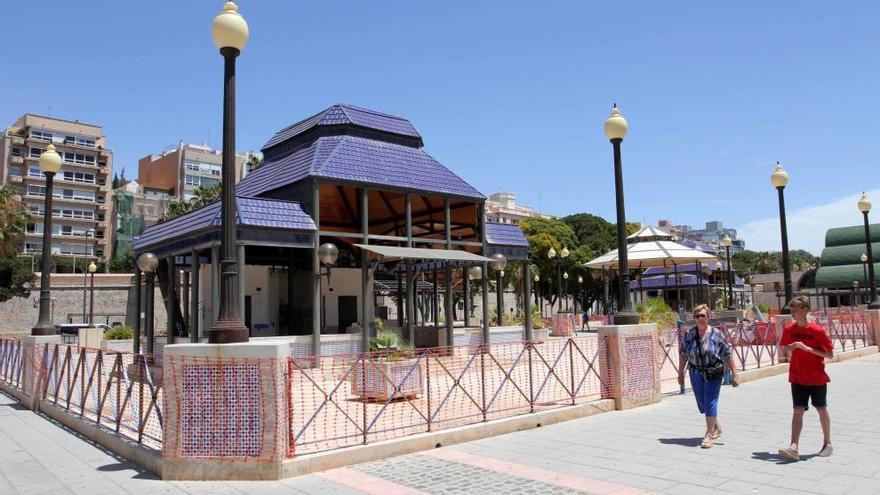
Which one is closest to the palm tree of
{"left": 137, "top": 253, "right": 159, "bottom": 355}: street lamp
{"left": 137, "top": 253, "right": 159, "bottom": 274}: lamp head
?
{"left": 137, "top": 253, "right": 159, "bottom": 355}: street lamp

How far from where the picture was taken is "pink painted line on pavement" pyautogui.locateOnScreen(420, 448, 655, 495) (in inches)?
224

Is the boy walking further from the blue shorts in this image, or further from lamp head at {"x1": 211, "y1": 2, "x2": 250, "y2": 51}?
lamp head at {"x1": 211, "y1": 2, "x2": 250, "y2": 51}

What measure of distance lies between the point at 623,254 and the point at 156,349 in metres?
14.1

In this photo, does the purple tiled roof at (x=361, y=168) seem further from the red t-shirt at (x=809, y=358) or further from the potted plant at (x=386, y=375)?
the red t-shirt at (x=809, y=358)

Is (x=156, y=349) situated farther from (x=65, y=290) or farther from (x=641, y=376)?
→ (x=65, y=290)

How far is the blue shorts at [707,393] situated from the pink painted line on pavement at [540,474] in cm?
219

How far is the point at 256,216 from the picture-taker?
15.0 m

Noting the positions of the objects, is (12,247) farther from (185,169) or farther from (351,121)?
(185,169)

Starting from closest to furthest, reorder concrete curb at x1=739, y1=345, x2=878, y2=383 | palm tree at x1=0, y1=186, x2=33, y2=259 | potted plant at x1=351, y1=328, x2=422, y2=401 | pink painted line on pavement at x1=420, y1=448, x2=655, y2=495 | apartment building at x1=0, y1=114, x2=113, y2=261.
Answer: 1. pink painted line on pavement at x1=420, y1=448, x2=655, y2=495
2. potted plant at x1=351, y1=328, x2=422, y2=401
3. concrete curb at x1=739, y1=345, x2=878, y2=383
4. palm tree at x1=0, y1=186, x2=33, y2=259
5. apartment building at x1=0, y1=114, x2=113, y2=261

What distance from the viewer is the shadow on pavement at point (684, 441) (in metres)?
7.45

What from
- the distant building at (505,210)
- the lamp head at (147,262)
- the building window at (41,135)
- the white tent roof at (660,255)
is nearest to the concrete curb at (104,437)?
the lamp head at (147,262)

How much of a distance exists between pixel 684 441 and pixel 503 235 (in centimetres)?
1328

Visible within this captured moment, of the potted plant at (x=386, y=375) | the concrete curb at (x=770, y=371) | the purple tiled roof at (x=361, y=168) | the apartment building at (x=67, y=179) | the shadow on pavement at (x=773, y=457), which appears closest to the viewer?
the shadow on pavement at (x=773, y=457)

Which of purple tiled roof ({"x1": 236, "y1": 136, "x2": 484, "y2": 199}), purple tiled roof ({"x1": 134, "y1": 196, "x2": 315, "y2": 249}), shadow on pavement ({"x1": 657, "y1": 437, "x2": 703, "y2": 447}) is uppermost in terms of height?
purple tiled roof ({"x1": 236, "y1": 136, "x2": 484, "y2": 199})
